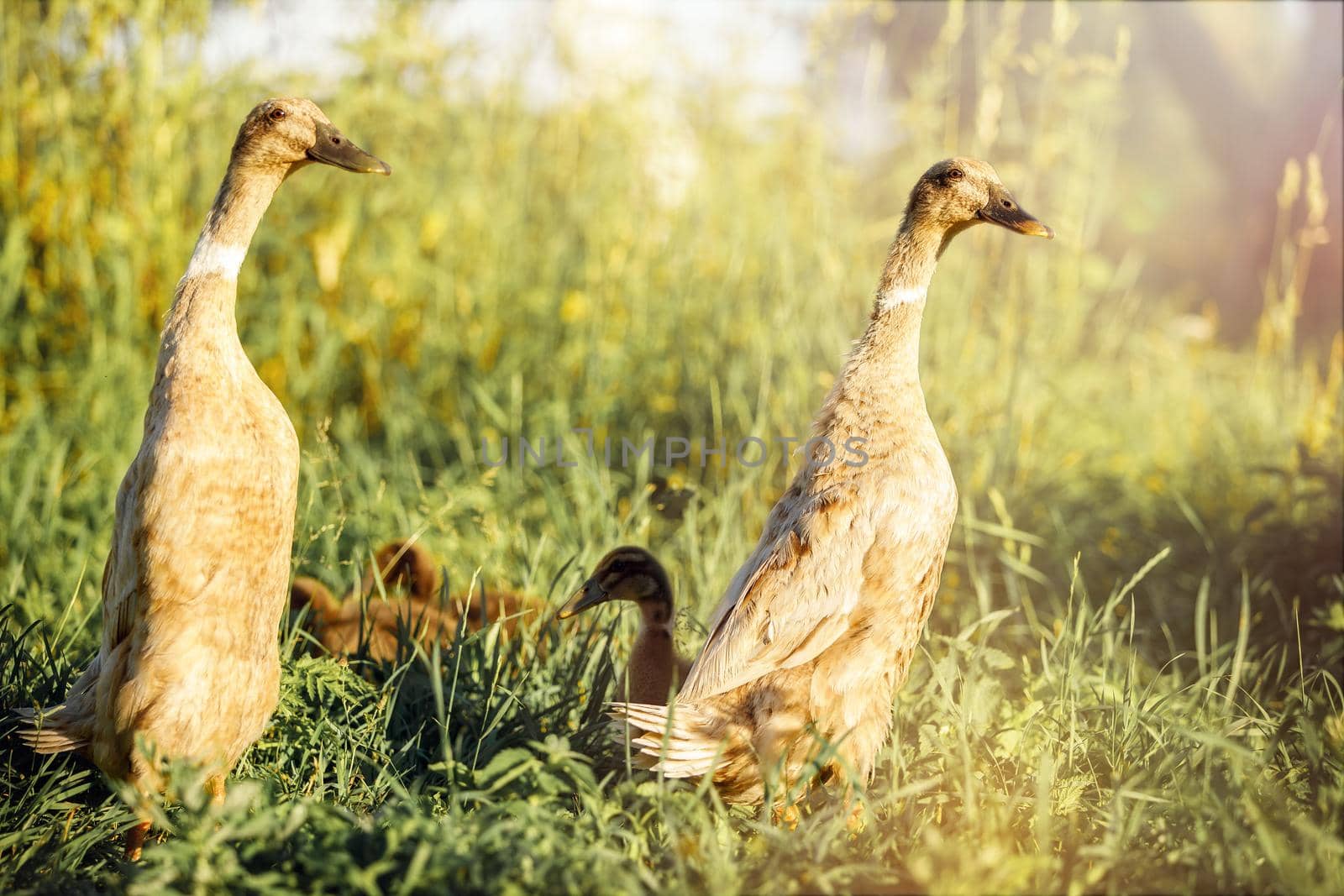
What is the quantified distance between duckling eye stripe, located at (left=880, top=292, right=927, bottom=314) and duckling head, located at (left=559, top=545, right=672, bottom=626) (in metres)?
0.94

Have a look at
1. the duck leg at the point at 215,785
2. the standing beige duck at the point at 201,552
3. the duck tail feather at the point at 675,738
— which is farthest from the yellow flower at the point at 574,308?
the duck leg at the point at 215,785

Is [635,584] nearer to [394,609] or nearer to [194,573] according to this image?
[394,609]

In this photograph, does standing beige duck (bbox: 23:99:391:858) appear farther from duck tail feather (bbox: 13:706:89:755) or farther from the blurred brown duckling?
the blurred brown duckling

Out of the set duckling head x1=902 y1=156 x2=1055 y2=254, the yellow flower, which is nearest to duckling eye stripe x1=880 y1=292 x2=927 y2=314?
duckling head x1=902 y1=156 x2=1055 y2=254

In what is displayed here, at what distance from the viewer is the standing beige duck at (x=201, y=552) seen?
98.1 inches

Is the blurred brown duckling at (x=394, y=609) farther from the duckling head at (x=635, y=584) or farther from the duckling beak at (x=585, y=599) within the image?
the duckling head at (x=635, y=584)

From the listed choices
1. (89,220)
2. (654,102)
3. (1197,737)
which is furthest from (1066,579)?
(89,220)

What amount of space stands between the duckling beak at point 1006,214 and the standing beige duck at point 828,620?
6 centimetres

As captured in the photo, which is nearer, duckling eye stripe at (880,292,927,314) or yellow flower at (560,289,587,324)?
duckling eye stripe at (880,292,927,314)

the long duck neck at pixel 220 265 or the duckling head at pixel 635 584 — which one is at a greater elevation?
the long duck neck at pixel 220 265

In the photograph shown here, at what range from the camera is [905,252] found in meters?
2.99

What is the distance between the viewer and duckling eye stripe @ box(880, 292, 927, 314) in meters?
2.95

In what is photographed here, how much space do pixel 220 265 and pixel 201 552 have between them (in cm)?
67

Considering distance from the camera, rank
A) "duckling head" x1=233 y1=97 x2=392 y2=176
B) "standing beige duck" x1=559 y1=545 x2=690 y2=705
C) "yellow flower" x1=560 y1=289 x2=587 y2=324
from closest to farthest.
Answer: "duckling head" x1=233 y1=97 x2=392 y2=176, "standing beige duck" x1=559 y1=545 x2=690 y2=705, "yellow flower" x1=560 y1=289 x2=587 y2=324
